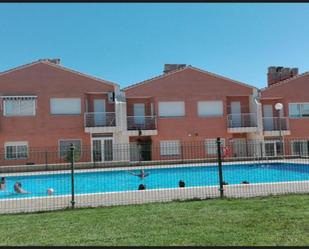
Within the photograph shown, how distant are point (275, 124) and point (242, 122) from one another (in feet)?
10.3

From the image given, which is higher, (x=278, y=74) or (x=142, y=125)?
(x=278, y=74)

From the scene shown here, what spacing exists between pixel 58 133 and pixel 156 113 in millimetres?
8561

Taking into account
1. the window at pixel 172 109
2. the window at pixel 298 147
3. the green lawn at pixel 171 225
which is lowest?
the green lawn at pixel 171 225

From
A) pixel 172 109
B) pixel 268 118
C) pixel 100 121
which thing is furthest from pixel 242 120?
pixel 100 121

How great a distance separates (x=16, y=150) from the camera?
33.9 m

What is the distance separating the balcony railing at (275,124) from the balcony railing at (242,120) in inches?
43.7

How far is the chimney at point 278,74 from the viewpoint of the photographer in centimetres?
4401

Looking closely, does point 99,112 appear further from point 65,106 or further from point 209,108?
point 209,108

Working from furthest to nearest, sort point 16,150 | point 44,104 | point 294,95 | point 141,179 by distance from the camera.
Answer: point 294,95 < point 44,104 < point 16,150 < point 141,179

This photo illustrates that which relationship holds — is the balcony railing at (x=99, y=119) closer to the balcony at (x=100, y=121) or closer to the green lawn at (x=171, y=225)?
the balcony at (x=100, y=121)

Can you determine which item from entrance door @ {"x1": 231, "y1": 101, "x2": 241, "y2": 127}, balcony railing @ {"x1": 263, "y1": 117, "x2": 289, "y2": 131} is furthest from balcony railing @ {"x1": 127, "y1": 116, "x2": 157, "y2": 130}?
balcony railing @ {"x1": 263, "y1": 117, "x2": 289, "y2": 131}

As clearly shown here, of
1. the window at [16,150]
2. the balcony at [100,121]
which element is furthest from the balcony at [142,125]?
the window at [16,150]

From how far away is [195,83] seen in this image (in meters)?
37.3

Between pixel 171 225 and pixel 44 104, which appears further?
pixel 44 104
